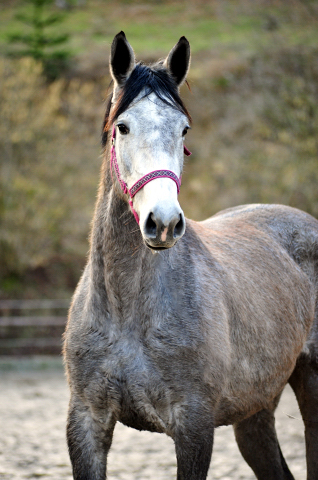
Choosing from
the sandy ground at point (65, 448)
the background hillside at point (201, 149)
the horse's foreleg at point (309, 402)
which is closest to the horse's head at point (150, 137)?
the horse's foreleg at point (309, 402)

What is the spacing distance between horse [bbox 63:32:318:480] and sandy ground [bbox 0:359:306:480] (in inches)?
54.3

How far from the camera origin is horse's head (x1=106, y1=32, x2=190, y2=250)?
7.63 ft

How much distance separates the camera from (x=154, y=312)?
8.91 feet

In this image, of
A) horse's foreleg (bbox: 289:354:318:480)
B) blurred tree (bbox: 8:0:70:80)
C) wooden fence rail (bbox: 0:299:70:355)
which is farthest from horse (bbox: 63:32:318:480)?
blurred tree (bbox: 8:0:70:80)

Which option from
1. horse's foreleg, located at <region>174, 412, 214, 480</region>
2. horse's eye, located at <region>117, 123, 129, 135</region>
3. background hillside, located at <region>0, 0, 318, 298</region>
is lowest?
horse's foreleg, located at <region>174, 412, 214, 480</region>

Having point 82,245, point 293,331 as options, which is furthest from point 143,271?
point 82,245

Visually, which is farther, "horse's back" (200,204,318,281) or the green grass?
the green grass

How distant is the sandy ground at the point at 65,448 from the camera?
515cm

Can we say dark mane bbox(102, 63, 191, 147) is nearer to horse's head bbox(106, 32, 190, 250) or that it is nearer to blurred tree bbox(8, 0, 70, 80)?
horse's head bbox(106, 32, 190, 250)

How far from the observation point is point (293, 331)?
3.55 meters

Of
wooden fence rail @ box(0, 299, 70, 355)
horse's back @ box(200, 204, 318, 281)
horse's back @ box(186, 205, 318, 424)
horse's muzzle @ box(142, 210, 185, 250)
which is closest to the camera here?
horse's muzzle @ box(142, 210, 185, 250)

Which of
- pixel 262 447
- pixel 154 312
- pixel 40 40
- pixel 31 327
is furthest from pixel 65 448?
pixel 40 40

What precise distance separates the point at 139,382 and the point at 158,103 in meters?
1.35

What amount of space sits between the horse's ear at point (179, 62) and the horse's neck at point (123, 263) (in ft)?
2.27
